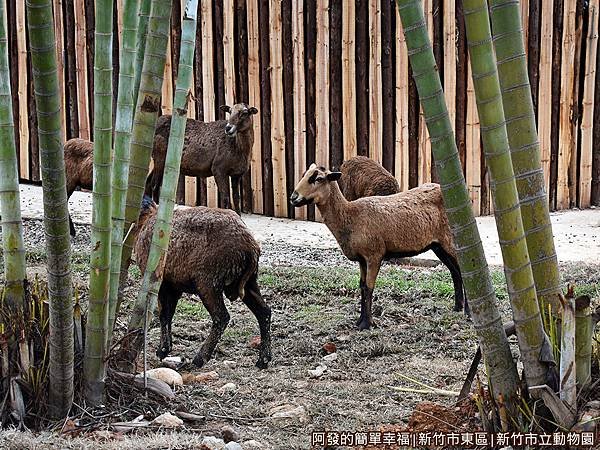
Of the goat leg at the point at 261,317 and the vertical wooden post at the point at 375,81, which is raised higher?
the vertical wooden post at the point at 375,81

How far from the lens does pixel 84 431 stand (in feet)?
13.0

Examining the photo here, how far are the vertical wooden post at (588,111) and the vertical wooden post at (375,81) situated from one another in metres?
2.74

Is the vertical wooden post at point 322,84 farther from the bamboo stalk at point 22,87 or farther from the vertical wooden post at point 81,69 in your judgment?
the bamboo stalk at point 22,87

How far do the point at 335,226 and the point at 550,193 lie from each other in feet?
18.6

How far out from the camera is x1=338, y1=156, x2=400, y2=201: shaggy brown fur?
33.9 ft

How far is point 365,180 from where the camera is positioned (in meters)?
10.5

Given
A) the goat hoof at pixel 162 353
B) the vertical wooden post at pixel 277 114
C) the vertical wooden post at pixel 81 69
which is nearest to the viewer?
the goat hoof at pixel 162 353

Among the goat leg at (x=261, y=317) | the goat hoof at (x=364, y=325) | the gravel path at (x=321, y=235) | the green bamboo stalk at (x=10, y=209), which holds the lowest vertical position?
the gravel path at (x=321, y=235)

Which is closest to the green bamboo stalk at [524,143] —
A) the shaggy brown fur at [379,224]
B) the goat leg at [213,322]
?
the goat leg at [213,322]

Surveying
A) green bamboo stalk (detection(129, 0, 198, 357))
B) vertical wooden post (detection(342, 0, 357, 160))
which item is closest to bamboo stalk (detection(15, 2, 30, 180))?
vertical wooden post (detection(342, 0, 357, 160))

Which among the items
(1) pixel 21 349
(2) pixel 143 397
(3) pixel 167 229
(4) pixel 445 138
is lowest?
(2) pixel 143 397

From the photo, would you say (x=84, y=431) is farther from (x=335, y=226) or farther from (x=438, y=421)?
(x=335, y=226)

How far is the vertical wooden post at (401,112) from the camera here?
39.1 ft

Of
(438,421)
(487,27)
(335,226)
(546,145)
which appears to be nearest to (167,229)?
(438,421)
